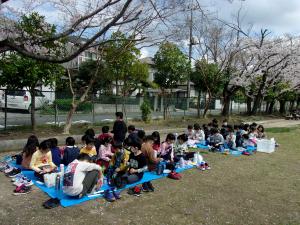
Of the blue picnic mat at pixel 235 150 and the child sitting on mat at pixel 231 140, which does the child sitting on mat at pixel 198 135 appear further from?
the child sitting on mat at pixel 231 140

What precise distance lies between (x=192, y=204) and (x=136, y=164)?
4.67ft

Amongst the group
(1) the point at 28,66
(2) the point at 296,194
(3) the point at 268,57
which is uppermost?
(3) the point at 268,57

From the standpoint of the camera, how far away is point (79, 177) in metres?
4.73

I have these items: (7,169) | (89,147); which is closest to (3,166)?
(7,169)

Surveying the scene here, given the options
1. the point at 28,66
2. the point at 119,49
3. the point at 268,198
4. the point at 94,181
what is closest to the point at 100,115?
the point at 119,49

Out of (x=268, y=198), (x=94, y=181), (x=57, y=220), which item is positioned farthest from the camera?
(x=268, y=198)

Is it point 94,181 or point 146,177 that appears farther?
point 146,177

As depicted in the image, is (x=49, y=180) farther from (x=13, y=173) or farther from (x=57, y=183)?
(x=13, y=173)

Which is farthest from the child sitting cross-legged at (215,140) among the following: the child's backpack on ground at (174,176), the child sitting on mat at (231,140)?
the child's backpack on ground at (174,176)

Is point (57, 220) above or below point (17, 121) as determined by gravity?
below

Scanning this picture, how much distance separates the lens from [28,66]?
8938 mm

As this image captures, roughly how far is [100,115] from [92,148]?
6.55 meters

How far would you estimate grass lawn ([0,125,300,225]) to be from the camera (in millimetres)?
4229

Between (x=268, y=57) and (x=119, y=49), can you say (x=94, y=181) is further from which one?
(x=268, y=57)
